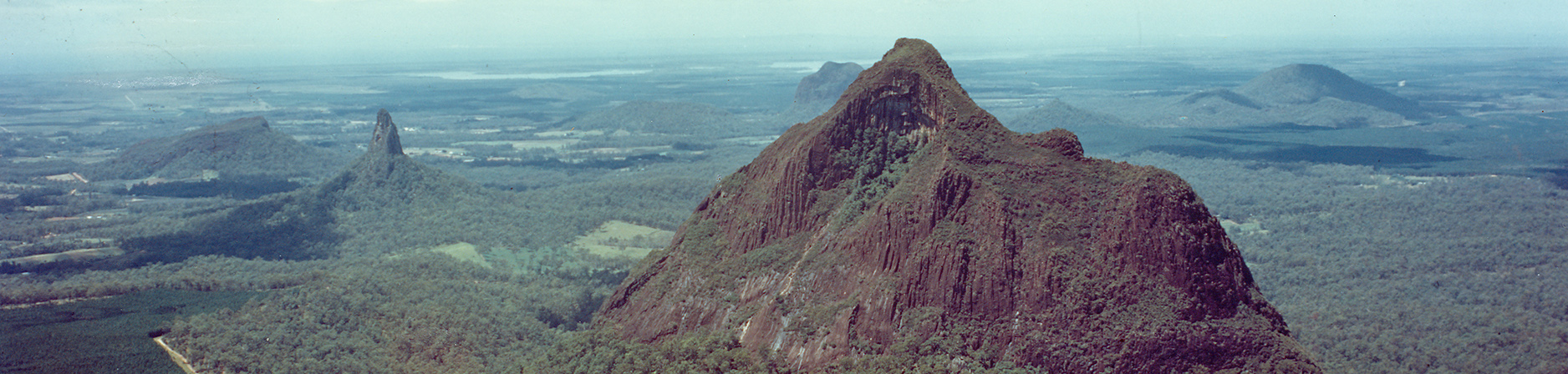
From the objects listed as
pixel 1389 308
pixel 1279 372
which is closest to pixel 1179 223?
pixel 1279 372

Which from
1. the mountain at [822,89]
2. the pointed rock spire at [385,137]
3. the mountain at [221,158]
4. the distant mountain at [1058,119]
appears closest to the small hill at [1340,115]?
the distant mountain at [1058,119]

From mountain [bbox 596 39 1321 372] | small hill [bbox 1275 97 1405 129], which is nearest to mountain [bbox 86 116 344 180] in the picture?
mountain [bbox 596 39 1321 372]

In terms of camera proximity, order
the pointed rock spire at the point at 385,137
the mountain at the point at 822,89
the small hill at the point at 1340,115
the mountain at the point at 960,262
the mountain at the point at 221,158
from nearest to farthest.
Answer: the mountain at the point at 960,262 < the pointed rock spire at the point at 385,137 < the mountain at the point at 221,158 < the small hill at the point at 1340,115 < the mountain at the point at 822,89

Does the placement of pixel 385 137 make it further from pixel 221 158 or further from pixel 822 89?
pixel 822 89

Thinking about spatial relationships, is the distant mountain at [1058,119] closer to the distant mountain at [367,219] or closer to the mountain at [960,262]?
the distant mountain at [367,219]

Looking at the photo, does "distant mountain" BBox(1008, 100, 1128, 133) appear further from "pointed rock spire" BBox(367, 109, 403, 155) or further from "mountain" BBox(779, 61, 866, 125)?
"pointed rock spire" BBox(367, 109, 403, 155)
